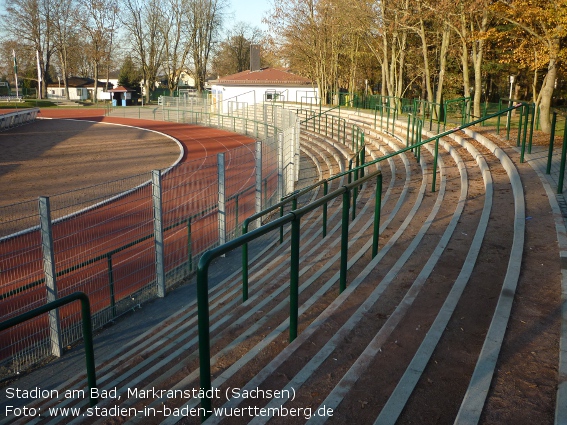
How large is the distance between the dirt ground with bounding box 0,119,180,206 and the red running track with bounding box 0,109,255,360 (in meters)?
9.31

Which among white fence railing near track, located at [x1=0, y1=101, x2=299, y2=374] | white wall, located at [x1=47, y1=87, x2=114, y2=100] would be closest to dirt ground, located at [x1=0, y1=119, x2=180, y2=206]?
white fence railing near track, located at [x1=0, y1=101, x2=299, y2=374]

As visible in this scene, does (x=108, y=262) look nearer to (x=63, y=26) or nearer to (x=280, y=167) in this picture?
(x=280, y=167)

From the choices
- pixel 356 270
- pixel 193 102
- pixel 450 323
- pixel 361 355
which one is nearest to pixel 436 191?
pixel 356 270

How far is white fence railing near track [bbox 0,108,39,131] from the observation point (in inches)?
1571

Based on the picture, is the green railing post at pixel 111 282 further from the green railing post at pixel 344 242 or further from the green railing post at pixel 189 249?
the green railing post at pixel 344 242

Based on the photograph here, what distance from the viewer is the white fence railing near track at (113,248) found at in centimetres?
699

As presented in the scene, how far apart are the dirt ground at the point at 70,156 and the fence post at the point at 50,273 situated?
35.0 feet

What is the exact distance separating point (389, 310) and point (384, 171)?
10.1 meters

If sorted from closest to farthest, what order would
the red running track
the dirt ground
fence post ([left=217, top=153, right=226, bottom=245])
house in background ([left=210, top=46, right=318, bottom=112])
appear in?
the red running track
fence post ([left=217, top=153, right=226, bottom=245])
the dirt ground
house in background ([left=210, top=46, right=318, bottom=112])

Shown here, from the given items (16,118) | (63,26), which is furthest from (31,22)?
(16,118)

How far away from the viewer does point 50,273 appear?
22.7ft

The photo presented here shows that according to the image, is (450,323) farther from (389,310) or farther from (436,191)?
(436,191)

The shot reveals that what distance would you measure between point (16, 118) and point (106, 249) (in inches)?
1595

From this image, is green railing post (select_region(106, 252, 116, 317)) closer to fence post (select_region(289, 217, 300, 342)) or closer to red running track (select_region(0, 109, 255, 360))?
red running track (select_region(0, 109, 255, 360))
